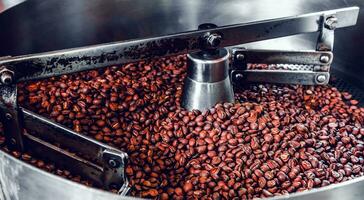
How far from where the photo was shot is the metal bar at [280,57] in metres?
1.48

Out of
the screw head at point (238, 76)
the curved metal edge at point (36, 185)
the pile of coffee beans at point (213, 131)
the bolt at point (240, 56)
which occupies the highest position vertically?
the bolt at point (240, 56)

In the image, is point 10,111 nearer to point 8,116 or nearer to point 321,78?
point 8,116

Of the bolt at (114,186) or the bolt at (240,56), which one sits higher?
the bolt at (240,56)

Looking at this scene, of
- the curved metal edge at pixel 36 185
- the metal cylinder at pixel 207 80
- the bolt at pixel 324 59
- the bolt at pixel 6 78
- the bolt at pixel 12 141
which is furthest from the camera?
the bolt at pixel 324 59

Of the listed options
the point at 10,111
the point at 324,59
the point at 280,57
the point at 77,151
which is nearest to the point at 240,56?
the point at 280,57

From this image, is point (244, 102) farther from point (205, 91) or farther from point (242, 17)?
point (242, 17)

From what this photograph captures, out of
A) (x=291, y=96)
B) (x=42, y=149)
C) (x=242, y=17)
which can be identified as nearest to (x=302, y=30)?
(x=291, y=96)

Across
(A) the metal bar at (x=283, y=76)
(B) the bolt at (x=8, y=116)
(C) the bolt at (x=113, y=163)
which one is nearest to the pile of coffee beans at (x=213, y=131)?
(A) the metal bar at (x=283, y=76)

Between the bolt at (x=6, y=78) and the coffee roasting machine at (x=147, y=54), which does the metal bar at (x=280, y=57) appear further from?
the bolt at (x=6, y=78)

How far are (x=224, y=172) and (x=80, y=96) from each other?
48cm

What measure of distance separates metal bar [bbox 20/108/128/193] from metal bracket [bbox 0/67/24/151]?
1.0 inches

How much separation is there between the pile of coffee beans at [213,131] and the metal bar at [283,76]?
3cm

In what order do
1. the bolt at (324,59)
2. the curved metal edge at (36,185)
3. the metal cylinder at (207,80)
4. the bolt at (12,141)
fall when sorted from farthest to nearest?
the bolt at (324,59)
the metal cylinder at (207,80)
the bolt at (12,141)
the curved metal edge at (36,185)

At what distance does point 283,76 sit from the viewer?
152 cm
